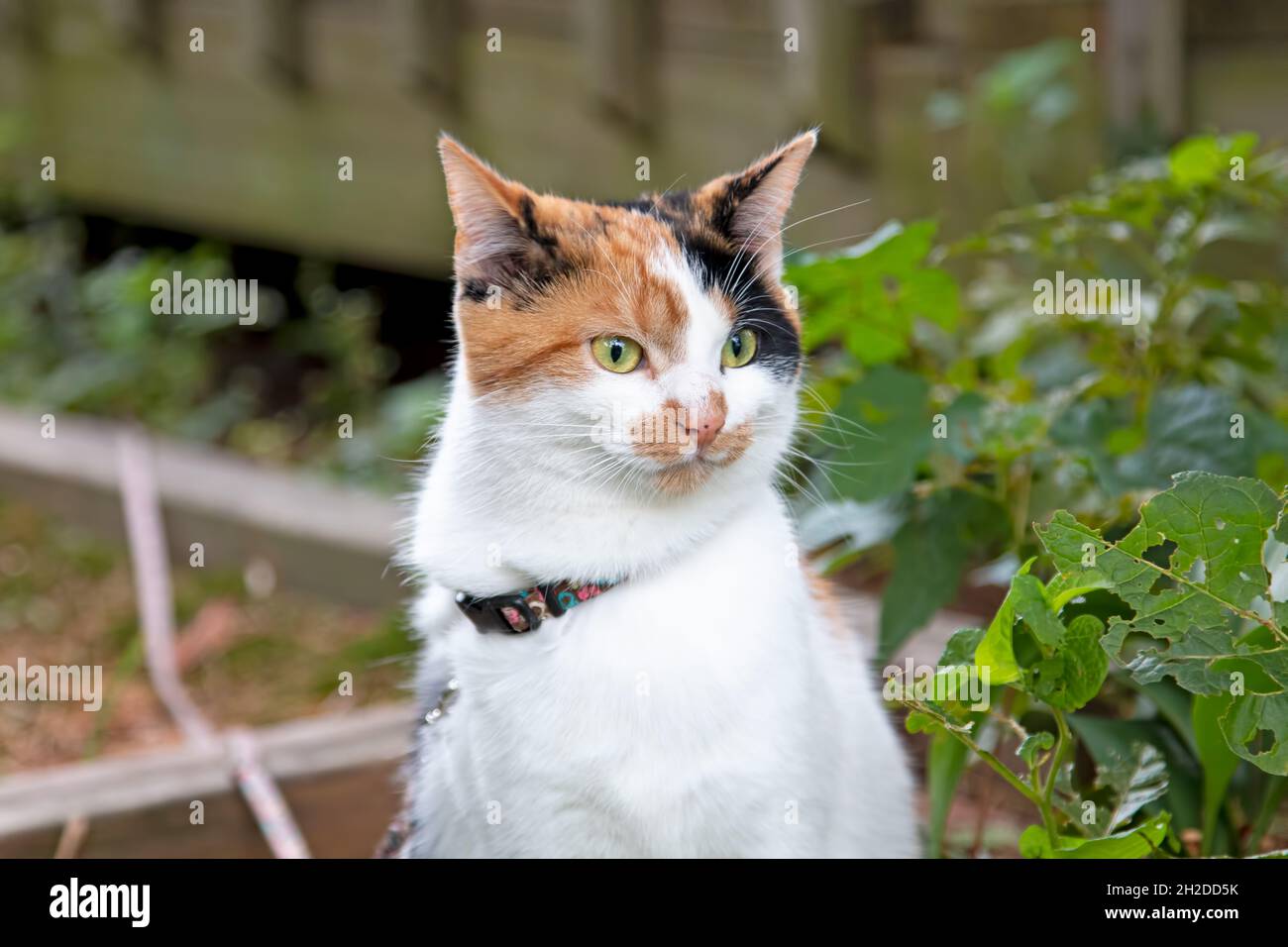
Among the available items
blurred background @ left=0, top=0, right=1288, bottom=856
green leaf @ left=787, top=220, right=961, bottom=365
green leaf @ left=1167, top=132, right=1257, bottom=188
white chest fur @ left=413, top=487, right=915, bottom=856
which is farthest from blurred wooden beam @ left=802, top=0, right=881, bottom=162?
white chest fur @ left=413, top=487, right=915, bottom=856

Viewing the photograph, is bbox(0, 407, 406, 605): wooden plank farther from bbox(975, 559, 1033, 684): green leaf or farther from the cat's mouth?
bbox(975, 559, 1033, 684): green leaf

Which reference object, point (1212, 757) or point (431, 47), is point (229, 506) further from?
point (1212, 757)

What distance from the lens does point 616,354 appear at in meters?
1.15

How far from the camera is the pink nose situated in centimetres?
110

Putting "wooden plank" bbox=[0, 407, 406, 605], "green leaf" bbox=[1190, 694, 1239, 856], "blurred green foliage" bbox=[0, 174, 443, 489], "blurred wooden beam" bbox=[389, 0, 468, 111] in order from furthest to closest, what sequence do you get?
"blurred wooden beam" bbox=[389, 0, 468, 111] → "blurred green foliage" bbox=[0, 174, 443, 489] → "wooden plank" bbox=[0, 407, 406, 605] → "green leaf" bbox=[1190, 694, 1239, 856]

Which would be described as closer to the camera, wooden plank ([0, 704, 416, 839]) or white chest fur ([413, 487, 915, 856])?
white chest fur ([413, 487, 915, 856])

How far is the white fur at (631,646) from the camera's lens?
112cm

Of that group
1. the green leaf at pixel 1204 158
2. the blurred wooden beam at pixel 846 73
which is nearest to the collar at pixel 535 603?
the green leaf at pixel 1204 158

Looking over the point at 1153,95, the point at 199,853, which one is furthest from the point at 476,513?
the point at 1153,95

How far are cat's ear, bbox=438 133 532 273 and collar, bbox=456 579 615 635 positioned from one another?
0.29m

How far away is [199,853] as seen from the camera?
1741mm

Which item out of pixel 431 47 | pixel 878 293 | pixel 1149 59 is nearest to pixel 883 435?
pixel 878 293

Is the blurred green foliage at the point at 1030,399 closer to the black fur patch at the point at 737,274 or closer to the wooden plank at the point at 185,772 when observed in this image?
the black fur patch at the point at 737,274
